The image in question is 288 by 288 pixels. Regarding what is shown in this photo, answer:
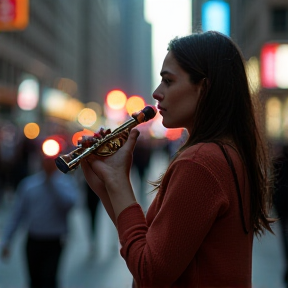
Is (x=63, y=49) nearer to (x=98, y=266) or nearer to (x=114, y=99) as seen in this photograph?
(x=114, y=99)

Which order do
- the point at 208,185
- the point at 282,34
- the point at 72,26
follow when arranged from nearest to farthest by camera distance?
the point at 208,185
the point at 282,34
the point at 72,26

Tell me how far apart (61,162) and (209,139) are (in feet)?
1.51

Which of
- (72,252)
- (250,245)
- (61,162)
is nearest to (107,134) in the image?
(61,162)

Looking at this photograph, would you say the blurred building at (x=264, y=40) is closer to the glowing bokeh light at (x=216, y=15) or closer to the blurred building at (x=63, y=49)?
the glowing bokeh light at (x=216, y=15)

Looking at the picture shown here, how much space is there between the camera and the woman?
1.78 meters

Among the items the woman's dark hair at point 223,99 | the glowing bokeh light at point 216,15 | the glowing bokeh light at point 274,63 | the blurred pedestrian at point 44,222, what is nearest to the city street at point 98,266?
the blurred pedestrian at point 44,222

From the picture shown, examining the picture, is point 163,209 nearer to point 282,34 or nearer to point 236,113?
point 236,113

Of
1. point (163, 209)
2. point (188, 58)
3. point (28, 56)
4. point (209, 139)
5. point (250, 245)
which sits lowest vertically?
point (28, 56)

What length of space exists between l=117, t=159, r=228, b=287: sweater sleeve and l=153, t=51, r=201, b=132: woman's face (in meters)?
0.24

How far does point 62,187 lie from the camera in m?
6.80

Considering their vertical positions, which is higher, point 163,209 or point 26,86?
point 163,209

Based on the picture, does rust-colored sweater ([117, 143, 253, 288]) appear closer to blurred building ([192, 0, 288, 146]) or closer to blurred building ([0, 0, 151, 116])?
blurred building ([192, 0, 288, 146])

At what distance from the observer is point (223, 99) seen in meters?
2.01

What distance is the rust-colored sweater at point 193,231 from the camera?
177cm
